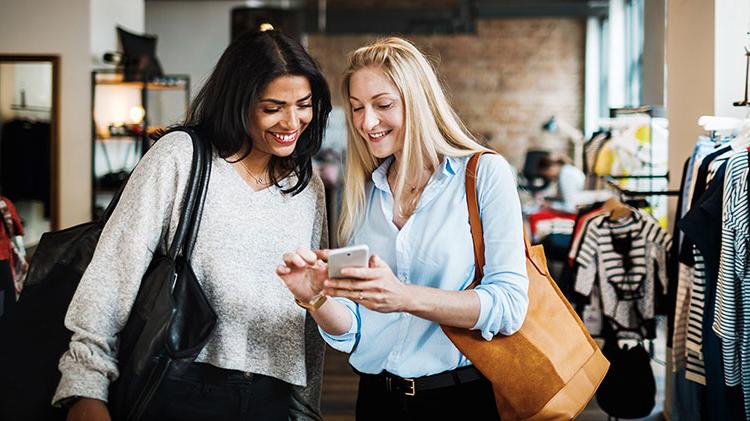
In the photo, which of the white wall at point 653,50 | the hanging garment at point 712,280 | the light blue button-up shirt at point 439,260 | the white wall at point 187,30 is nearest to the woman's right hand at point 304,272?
the light blue button-up shirt at point 439,260

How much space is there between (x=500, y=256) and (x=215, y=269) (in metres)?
0.58

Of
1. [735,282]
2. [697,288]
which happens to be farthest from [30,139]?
[735,282]

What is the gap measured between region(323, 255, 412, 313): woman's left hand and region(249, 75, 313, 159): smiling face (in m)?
0.42

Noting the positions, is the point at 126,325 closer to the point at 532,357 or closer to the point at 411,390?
the point at 411,390

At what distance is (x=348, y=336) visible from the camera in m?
1.77

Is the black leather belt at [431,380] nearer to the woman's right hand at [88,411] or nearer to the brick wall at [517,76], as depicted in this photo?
the woman's right hand at [88,411]

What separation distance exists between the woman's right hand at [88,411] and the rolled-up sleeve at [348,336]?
457mm

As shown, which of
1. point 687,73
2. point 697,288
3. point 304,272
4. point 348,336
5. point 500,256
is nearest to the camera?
point 304,272

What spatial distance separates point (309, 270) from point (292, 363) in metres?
0.33

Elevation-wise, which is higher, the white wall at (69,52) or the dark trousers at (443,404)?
the white wall at (69,52)

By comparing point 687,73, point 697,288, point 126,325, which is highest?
point 687,73

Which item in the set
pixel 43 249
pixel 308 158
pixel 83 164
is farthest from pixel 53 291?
pixel 83 164

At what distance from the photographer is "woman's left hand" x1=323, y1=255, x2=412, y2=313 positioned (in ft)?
4.83

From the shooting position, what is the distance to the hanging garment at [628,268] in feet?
13.6
